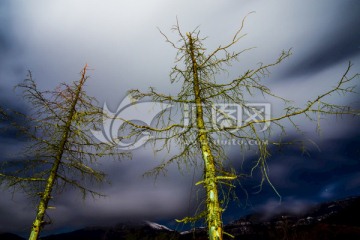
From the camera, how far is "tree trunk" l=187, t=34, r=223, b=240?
4.67 meters

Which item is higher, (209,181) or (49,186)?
(49,186)

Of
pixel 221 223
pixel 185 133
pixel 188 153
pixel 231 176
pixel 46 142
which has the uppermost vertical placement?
pixel 46 142

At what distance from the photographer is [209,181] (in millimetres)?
5102

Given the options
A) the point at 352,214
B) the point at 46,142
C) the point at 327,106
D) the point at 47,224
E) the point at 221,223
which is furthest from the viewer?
the point at 352,214

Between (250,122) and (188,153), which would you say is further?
(188,153)

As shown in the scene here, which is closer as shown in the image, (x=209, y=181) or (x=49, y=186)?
(x=209, y=181)

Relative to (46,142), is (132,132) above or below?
below

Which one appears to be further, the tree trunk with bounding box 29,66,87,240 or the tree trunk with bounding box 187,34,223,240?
the tree trunk with bounding box 29,66,87,240

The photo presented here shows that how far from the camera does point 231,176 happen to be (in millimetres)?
5371

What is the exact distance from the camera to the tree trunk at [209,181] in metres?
4.67

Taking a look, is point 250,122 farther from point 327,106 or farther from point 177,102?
point 177,102

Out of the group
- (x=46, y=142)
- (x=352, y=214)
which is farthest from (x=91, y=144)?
(x=352, y=214)

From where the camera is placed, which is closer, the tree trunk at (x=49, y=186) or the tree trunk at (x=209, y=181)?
the tree trunk at (x=209, y=181)

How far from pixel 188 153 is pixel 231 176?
1.14 metres
